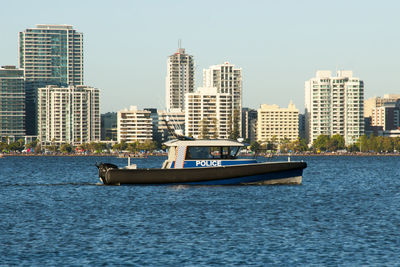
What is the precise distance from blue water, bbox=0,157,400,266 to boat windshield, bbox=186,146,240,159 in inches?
110

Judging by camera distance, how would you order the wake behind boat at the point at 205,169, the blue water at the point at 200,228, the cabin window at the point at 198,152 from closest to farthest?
the blue water at the point at 200,228 → the wake behind boat at the point at 205,169 → the cabin window at the point at 198,152

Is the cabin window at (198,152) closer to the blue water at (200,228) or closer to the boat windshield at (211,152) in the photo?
the boat windshield at (211,152)

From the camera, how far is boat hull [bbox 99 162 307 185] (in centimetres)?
6538

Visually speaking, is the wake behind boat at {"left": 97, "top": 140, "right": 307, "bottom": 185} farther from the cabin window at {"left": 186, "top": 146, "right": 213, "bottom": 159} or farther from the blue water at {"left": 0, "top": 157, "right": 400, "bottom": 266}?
the blue water at {"left": 0, "top": 157, "right": 400, "bottom": 266}

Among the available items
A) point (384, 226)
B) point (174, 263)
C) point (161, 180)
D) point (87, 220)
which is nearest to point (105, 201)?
point (161, 180)

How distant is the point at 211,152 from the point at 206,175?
1997 mm

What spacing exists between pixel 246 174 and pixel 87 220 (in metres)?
22.0

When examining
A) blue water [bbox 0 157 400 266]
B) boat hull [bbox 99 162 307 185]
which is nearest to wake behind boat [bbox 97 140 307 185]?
boat hull [bbox 99 162 307 185]

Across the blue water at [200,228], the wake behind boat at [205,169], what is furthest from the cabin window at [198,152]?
the blue water at [200,228]

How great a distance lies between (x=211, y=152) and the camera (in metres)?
65.9

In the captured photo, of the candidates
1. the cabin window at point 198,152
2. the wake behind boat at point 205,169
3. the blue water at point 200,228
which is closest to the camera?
the blue water at point 200,228

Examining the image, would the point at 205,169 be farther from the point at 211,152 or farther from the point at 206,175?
the point at 211,152

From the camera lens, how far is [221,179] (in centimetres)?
6575

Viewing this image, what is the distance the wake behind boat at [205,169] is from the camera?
65312 millimetres
